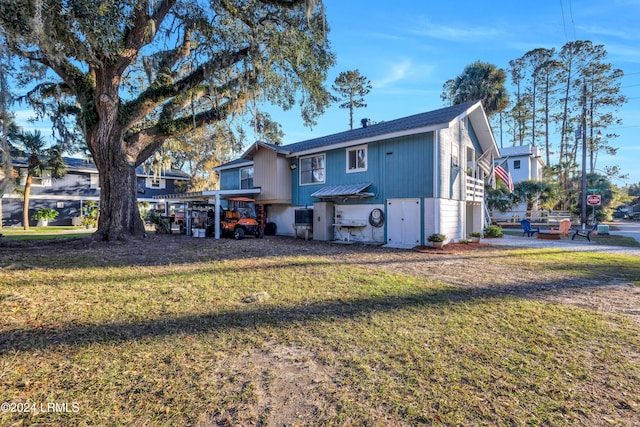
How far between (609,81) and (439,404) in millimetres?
42568

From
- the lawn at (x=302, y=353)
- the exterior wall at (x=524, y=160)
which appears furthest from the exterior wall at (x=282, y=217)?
→ the exterior wall at (x=524, y=160)

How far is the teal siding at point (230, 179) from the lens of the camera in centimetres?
2144

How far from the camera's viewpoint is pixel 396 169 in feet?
42.3

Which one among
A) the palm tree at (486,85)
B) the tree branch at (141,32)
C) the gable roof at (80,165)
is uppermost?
the palm tree at (486,85)

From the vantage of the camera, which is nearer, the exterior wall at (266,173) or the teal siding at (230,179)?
the exterior wall at (266,173)

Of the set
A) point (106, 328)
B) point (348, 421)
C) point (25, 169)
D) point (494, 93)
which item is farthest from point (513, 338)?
point (25, 169)

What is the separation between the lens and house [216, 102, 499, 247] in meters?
12.2

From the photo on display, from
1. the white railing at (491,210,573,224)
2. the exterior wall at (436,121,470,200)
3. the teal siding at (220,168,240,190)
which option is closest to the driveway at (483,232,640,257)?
the exterior wall at (436,121,470,200)

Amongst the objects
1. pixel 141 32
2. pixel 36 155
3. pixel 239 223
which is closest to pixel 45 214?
pixel 36 155

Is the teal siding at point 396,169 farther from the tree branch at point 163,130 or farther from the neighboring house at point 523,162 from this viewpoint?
the neighboring house at point 523,162

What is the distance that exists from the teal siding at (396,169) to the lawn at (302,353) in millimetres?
6366

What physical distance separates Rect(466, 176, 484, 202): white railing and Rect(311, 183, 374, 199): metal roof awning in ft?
17.2

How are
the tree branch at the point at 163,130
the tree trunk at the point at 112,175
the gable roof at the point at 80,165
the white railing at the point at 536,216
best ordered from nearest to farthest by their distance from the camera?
the tree trunk at the point at 112,175, the tree branch at the point at 163,130, the gable roof at the point at 80,165, the white railing at the point at 536,216

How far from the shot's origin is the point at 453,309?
4.75 m
